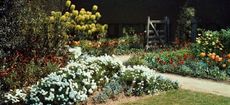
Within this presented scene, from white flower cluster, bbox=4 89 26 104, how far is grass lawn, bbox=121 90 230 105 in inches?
99.8

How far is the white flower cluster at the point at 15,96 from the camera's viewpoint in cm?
1241

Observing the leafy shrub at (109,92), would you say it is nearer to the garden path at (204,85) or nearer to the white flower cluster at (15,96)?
the white flower cluster at (15,96)

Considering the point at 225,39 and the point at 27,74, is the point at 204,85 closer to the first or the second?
the point at 225,39

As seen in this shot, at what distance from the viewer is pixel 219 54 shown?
18.1m

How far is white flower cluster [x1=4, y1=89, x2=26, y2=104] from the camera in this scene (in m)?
12.4

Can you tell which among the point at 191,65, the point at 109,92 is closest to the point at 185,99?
the point at 109,92

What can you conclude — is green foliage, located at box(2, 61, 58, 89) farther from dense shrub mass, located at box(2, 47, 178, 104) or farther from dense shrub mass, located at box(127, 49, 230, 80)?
dense shrub mass, located at box(127, 49, 230, 80)

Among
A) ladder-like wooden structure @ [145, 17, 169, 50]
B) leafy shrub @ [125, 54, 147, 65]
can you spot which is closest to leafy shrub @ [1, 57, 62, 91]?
leafy shrub @ [125, 54, 147, 65]

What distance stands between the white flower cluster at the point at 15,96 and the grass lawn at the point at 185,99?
254cm

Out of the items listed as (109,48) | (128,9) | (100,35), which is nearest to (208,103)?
(109,48)

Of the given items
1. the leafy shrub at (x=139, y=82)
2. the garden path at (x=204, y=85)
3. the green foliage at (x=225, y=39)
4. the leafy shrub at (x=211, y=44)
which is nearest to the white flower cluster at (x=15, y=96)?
the leafy shrub at (x=139, y=82)

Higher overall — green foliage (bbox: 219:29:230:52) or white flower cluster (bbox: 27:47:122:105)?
green foliage (bbox: 219:29:230:52)

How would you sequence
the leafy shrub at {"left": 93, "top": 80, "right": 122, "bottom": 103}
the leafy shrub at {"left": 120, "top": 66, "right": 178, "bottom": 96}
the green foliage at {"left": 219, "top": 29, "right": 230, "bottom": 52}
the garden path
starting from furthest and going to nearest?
1. the green foliage at {"left": 219, "top": 29, "right": 230, "bottom": 52}
2. the garden path
3. the leafy shrub at {"left": 120, "top": 66, "right": 178, "bottom": 96}
4. the leafy shrub at {"left": 93, "top": 80, "right": 122, "bottom": 103}

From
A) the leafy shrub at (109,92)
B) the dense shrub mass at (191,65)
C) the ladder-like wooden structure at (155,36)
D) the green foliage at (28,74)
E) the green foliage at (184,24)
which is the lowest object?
the leafy shrub at (109,92)
